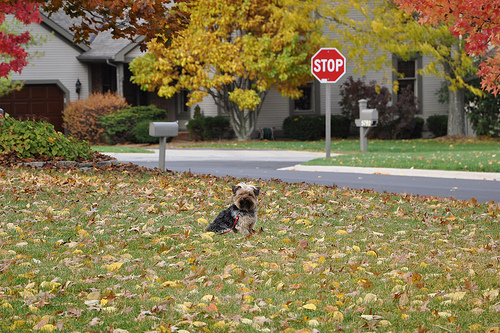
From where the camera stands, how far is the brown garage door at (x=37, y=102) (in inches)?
1137

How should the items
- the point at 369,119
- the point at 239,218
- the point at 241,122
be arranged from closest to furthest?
the point at 239,218, the point at 369,119, the point at 241,122

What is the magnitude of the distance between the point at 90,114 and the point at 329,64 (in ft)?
38.1

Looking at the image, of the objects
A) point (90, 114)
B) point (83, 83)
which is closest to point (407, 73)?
point (90, 114)

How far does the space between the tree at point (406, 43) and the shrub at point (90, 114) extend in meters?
9.86

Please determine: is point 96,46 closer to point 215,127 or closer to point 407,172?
point 215,127

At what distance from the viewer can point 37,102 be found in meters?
29.2

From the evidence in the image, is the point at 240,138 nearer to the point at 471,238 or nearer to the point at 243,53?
the point at 243,53

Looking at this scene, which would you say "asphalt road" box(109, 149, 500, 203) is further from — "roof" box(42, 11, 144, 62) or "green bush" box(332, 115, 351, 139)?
"roof" box(42, 11, 144, 62)

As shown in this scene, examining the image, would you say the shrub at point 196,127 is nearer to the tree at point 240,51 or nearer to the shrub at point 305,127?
the tree at point 240,51

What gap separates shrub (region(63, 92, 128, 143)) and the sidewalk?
19.8 feet

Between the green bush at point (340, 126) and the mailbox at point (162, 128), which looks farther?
the green bush at point (340, 126)

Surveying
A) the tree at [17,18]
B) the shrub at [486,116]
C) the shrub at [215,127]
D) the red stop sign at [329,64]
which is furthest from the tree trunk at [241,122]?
the tree at [17,18]

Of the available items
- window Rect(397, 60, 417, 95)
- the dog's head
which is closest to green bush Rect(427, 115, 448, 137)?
window Rect(397, 60, 417, 95)

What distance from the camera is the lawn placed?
15.0 ft
